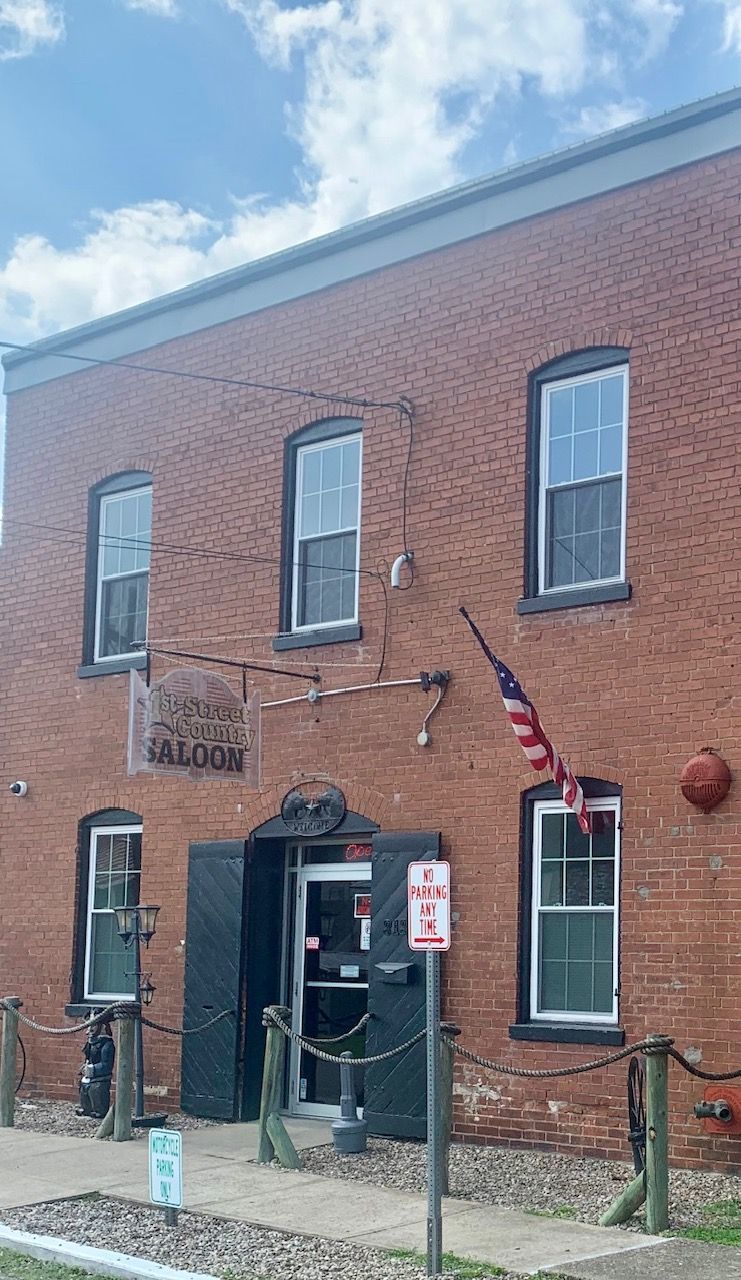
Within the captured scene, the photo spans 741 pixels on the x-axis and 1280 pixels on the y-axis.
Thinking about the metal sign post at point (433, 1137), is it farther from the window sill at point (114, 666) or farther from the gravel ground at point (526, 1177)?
the window sill at point (114, 666)

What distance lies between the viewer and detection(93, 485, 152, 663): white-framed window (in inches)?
639

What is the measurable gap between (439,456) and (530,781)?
2.96 m

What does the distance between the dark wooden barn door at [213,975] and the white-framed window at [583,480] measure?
408cm

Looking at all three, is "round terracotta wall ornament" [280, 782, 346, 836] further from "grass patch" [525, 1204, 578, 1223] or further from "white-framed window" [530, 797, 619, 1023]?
"grass patch" [525, 1204, 578, 1223]

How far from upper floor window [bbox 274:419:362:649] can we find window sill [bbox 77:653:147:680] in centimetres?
186

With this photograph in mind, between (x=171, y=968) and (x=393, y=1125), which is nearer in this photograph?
(x=393, y=1125)

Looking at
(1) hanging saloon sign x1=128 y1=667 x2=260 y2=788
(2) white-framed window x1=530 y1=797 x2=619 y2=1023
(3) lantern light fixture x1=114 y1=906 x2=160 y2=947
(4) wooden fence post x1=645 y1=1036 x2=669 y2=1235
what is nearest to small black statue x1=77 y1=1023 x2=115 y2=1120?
(3) lantern light fixture x1=114 y1=906 x2=160 y2=947

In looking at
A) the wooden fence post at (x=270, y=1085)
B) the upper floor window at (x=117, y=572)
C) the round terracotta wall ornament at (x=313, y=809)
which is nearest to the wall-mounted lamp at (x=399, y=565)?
the round terracotta wall ornament at (x=313, y=809)

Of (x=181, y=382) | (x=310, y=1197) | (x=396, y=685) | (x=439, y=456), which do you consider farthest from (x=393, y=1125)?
(x=181, y=382)

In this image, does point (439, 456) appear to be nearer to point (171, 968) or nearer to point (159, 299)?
point (159, 299)

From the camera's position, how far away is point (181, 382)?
16156 millimetres

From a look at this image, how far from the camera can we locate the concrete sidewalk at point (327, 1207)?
8.77 m

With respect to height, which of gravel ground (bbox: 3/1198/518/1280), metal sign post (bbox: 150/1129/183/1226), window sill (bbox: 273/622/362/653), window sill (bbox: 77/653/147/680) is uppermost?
window sill (bbox: 273/622/362/653)

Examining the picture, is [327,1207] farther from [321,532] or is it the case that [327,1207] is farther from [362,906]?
[321,532]
